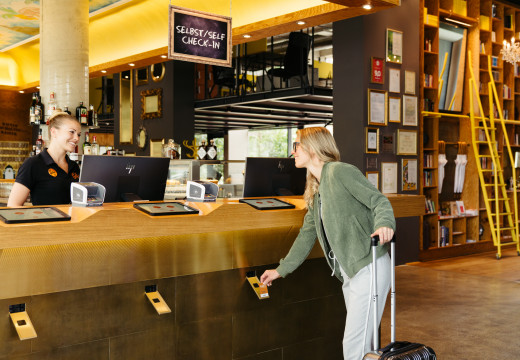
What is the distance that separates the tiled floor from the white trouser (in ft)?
5.39

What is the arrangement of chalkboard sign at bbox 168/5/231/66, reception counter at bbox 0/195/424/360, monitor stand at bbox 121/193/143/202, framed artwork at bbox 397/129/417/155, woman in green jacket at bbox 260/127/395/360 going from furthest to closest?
framed artwork at bbox 397/129/417/155 → chalkboard sign at bbox 168/5/231/66 → monitor stand at bbox 121/193/143/202 → woman in green jacket at bbox 260/127/395/360 → reception counter at bbox 0/195/424/360

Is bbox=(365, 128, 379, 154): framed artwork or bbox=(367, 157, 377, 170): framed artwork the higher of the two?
bbox=(365, 128, 379, 154): framed artwork

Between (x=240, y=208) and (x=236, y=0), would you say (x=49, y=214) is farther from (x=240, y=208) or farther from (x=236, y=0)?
(x=236, y=0)

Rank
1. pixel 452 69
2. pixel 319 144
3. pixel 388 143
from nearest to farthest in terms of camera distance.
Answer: pixel 319 144 < pixel 388 143 < pixel 452 69

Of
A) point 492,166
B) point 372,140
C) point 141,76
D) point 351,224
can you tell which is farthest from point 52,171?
point 141,76

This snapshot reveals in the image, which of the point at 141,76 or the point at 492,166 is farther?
the point at 141,76

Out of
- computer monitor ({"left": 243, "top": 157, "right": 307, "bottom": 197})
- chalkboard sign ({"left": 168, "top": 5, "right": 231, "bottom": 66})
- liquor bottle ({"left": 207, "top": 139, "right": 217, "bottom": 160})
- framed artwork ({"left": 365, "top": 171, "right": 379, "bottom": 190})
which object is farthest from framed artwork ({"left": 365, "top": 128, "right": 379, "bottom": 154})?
computer monitor ({"left": 243, "top": 157, "right": 307, "bottom": 197})

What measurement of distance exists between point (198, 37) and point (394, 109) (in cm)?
319

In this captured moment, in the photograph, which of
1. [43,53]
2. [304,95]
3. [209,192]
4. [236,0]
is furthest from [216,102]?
[209,192]

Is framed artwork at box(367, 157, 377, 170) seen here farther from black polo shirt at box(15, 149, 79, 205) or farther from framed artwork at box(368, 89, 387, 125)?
black polo shirt at box(15, 149, 79, 205)

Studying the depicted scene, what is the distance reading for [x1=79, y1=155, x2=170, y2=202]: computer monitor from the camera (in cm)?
294

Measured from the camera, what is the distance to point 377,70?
734cm

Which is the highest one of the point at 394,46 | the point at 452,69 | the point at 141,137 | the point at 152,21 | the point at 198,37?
the point at 152,21

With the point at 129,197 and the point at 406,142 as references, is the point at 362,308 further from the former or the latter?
the point at 406,142
